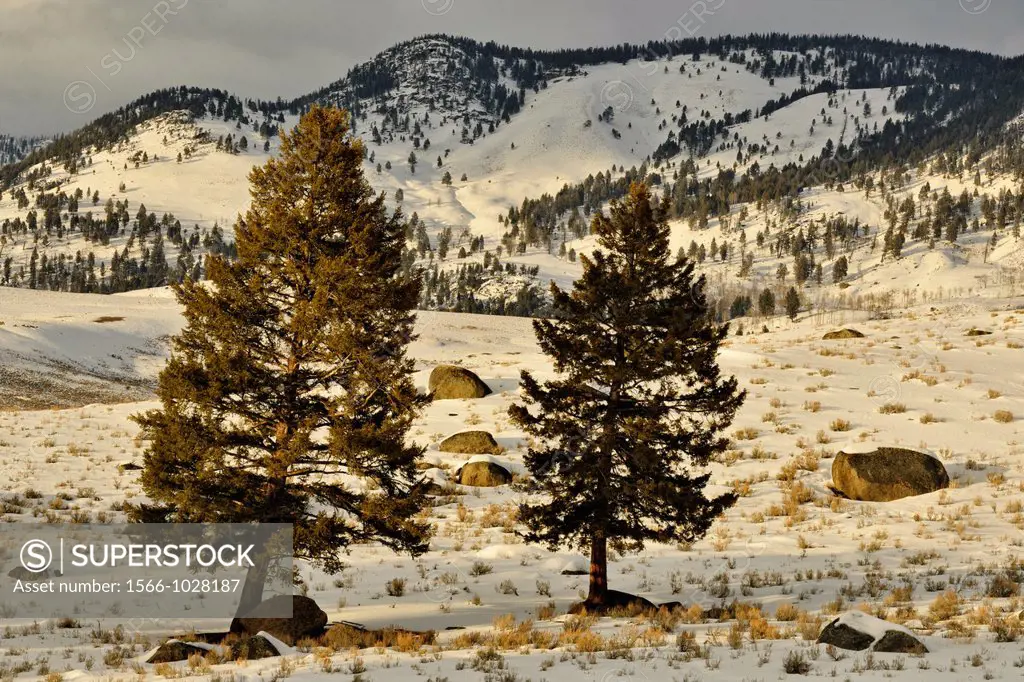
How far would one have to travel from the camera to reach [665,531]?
1343 centimetres

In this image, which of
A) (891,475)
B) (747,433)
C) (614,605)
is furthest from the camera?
(747,433)

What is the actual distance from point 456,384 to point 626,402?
24.5 m

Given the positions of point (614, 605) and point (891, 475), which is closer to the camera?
point (614, 605)

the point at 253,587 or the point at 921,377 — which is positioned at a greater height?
the point at 921,377

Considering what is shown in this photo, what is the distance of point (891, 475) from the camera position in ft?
67.6

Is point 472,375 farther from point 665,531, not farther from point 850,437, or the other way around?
point 665,531

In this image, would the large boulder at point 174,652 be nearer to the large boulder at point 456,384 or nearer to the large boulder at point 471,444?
the large boulder at point 471,444

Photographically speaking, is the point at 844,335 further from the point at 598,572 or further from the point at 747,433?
the point at 598,572

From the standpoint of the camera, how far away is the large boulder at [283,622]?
12102mm

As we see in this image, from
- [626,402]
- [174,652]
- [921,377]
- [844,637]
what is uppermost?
[921,377]

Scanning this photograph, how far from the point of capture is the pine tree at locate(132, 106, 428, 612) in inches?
475

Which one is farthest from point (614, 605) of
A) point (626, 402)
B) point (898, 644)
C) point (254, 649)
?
point (254, 649)

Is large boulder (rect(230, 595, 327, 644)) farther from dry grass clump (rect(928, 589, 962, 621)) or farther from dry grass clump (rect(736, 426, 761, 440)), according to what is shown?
dry grass clump (rect(736, 426, 761, 440))

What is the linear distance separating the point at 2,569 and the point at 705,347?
54.0ft
